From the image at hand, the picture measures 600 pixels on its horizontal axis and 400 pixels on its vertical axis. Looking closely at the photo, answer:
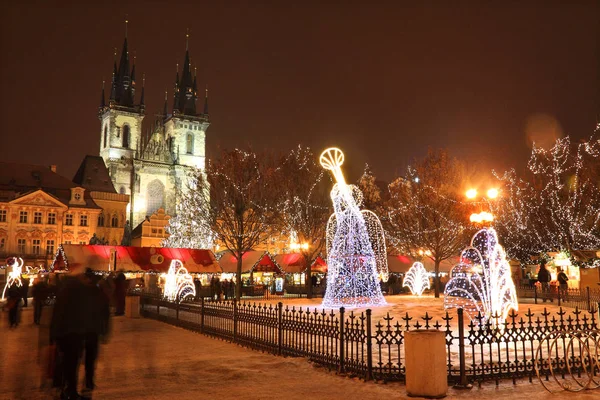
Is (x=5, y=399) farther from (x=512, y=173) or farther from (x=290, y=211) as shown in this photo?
(x=512, y=173)

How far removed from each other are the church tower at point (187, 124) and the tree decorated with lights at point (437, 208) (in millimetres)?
55517

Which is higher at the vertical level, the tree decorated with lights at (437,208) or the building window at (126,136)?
the building window at (126,136)

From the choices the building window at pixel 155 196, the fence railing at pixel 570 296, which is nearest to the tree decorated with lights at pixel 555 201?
the fence railing at pixel 570 296

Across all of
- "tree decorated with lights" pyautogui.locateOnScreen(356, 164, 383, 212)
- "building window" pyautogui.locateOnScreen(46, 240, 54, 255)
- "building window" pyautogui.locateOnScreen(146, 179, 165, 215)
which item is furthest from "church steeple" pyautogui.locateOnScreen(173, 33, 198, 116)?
"tree decorated with lights" pyautogui.locateOnScreen(356, 164, 383, 212)

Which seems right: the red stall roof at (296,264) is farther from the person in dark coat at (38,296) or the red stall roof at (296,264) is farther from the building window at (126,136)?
the building window at (126,136)

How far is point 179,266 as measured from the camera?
33.8m

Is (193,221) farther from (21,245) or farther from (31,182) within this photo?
(31,182)

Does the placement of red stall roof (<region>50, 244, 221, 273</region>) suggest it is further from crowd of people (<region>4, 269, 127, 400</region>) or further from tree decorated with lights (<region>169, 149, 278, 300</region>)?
crowd of people (<region>4, 269, 127, 400</region>)

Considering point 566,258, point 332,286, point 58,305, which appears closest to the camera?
point 58,305

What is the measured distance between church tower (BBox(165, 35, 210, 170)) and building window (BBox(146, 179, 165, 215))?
5.46m

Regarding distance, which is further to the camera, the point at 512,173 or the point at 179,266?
the point at 512,173

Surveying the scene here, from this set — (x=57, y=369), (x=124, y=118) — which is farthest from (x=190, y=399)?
(x=124, y=118)

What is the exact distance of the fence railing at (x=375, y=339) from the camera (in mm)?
8500

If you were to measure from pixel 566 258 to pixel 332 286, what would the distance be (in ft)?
57.7
